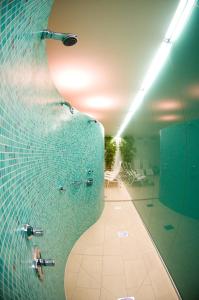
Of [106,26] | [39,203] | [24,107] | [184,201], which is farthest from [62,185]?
[106,26]

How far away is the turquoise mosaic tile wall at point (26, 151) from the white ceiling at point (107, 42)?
0.88m

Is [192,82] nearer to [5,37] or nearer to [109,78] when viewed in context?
[5,37]

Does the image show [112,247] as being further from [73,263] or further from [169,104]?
[169,104]

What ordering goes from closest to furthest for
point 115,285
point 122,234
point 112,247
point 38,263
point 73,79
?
point 38,263
point 115,285
point 112,247
point 122,234
point 73,79

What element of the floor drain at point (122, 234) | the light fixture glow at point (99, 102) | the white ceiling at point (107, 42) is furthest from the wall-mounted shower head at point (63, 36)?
the light fixture glow at point (99, 102)

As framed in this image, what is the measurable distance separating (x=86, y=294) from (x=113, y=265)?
2.01 feet

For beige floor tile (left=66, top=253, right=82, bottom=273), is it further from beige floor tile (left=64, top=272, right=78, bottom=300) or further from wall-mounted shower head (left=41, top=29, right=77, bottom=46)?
wall-mounted shower head (left=41, top=29, right=77, bottom=46)

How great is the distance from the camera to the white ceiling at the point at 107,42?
182 centimetres

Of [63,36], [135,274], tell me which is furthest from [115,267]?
[63,36]

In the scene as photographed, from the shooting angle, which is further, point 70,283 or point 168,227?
point 168,227

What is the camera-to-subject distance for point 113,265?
7.73 feet

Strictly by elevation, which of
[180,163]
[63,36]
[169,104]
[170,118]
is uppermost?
[63,36]

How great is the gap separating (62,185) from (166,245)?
1.67m

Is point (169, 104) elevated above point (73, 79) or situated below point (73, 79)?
below
